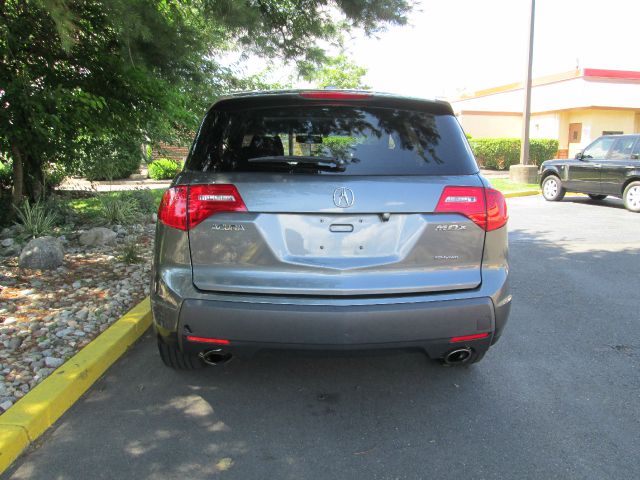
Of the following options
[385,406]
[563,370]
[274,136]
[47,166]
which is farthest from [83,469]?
[47,166]

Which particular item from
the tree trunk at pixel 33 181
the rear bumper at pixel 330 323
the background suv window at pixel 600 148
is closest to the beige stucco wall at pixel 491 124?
the background suv window at pixel 600 148

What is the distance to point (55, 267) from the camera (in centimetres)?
571

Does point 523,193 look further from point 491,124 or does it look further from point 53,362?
point 491,124

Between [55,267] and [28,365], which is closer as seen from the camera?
[28,365]

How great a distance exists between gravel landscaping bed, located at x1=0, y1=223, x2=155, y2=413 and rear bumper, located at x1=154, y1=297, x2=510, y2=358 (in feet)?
4.45

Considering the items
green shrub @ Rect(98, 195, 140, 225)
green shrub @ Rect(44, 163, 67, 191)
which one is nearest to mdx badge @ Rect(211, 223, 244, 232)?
green shrub @ Rect(98, 195, 140, 225)

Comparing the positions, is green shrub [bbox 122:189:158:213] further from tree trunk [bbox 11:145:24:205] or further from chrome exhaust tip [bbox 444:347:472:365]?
chrome exhaust tip [bbox 444:347:472:365]

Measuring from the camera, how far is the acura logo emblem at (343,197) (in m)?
2.71

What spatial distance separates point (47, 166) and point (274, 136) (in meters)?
7.07

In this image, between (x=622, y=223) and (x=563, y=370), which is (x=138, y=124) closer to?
(x=563, y=370)

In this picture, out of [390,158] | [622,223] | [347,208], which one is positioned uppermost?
[390,158]

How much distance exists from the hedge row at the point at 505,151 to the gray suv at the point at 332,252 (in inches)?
849

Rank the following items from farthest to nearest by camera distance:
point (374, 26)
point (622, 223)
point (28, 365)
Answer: point (622, 223), point (374, 26), point (28, 365)

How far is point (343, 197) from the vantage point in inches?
107
